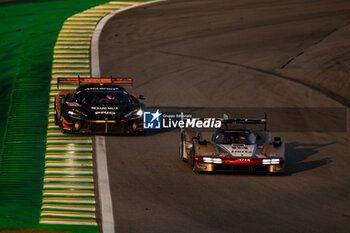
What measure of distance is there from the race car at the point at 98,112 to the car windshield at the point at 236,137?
3.84 meters

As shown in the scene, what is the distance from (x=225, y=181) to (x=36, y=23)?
22.1 meters

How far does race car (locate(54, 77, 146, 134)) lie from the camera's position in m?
20.2

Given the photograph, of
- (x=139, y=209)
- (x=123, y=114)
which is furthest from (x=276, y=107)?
(x=139, y=209)

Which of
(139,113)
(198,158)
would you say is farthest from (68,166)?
(139,113)

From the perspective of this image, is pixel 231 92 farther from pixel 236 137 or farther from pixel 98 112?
pixel 236 137

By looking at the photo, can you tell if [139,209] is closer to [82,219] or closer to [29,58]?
[82,219]

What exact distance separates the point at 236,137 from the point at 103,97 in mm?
5830

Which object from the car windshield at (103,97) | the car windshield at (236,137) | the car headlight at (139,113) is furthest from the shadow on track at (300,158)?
the car windshield at (103,97)

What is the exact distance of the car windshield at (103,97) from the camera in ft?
70.5

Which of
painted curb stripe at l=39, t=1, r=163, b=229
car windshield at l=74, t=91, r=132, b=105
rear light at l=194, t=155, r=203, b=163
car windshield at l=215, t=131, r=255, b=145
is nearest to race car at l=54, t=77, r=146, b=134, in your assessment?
car windshield at l=74, t=91, r=132, b=105

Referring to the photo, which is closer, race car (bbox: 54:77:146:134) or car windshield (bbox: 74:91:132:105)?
race car (bbox: 54:77:146:134)

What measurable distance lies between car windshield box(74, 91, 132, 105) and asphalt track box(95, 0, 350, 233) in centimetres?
145

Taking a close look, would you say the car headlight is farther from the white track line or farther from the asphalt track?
the white track line

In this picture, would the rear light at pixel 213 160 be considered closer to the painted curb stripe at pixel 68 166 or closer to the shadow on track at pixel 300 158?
the shadow on track at pixel 300 158
